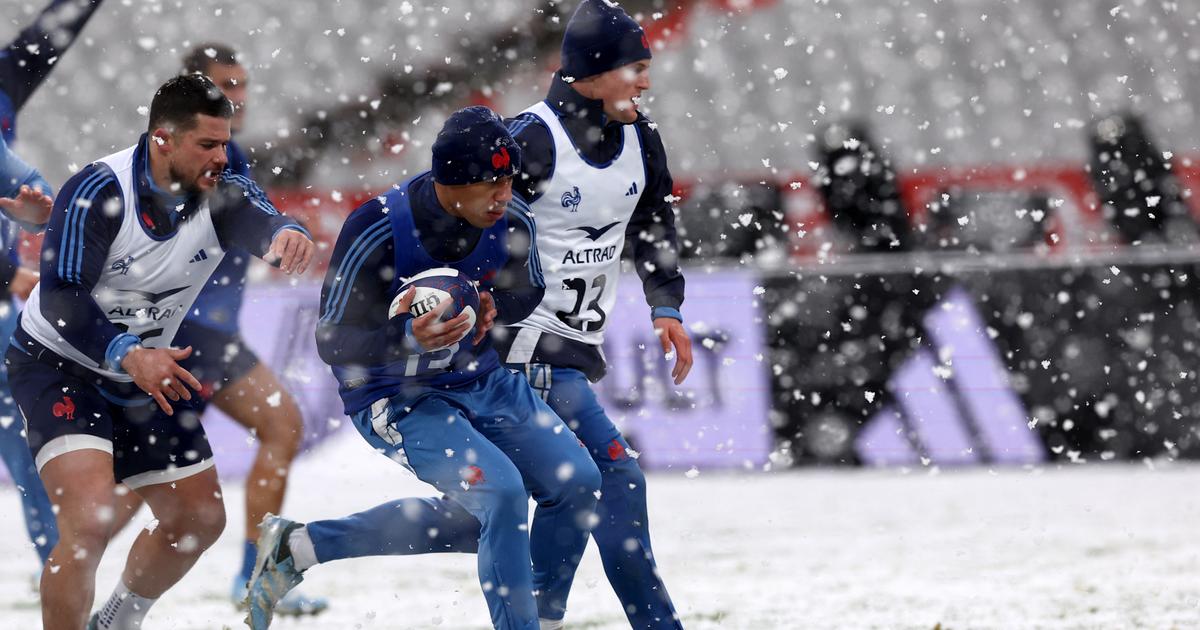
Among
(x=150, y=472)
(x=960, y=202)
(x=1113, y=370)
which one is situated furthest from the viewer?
(x=960, y=202)

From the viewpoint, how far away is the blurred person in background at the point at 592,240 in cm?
412

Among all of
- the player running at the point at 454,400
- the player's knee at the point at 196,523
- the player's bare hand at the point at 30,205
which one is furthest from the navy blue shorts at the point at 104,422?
the player's bare hand at the point at 30,205

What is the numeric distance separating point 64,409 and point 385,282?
3.36ft

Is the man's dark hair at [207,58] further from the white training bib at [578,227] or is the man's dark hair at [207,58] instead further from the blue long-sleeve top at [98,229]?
the white training bib at [578,227]

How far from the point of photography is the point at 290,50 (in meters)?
16.9

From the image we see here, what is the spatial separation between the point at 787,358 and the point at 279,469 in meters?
5.22

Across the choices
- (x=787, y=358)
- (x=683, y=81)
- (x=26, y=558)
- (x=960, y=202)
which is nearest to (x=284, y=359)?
(x=26, y=558)

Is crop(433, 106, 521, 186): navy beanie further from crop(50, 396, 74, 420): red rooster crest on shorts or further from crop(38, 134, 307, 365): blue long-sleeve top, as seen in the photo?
crop(50, 396, 74, 420): red rooster crest on shorts

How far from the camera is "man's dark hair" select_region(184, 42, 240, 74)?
5238 millimetres

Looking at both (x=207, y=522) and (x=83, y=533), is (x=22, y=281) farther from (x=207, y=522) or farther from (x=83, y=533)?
(x=83, y=533)

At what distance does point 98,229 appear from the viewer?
3840mm

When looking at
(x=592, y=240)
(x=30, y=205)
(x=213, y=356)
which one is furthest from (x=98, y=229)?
(x=592, y=240)

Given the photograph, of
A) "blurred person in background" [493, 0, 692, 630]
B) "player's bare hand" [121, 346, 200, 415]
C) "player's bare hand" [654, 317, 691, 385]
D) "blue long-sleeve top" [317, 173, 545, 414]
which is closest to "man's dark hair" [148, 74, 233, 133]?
"blue long-sleeve top" [317, 173, 545, 414]

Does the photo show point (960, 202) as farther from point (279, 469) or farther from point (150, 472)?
point (150, 472)
